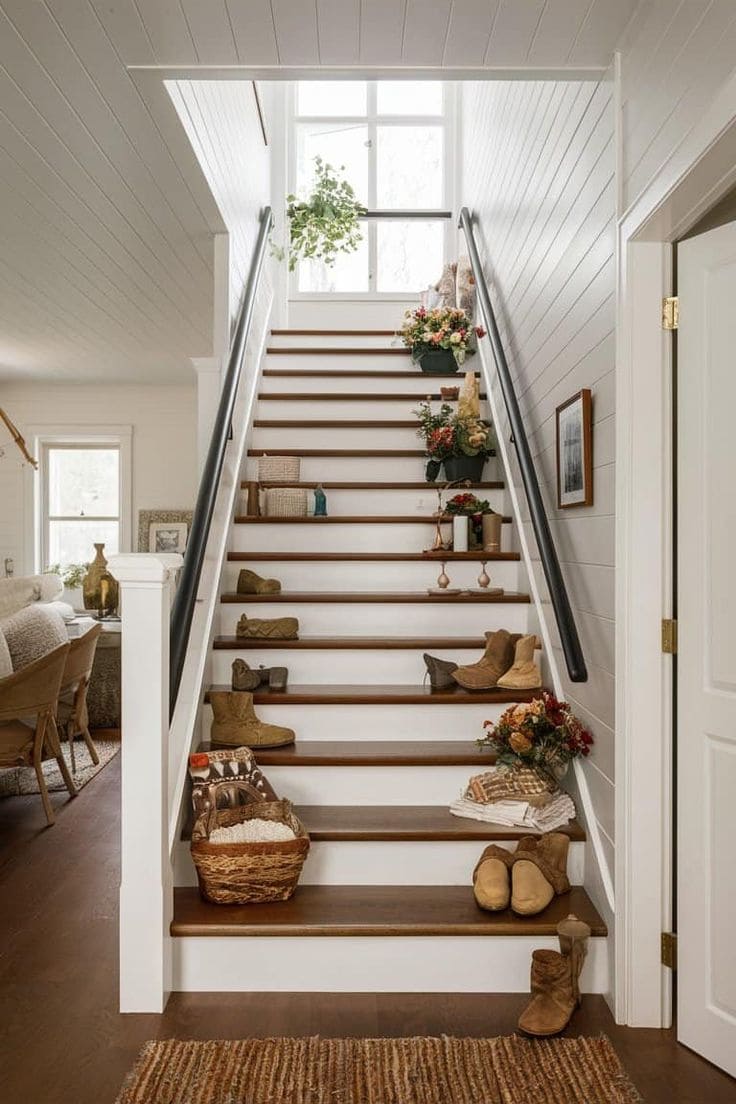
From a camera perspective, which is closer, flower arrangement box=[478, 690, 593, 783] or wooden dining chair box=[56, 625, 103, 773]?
flower arrangement box=[478, 690, 593, 783]

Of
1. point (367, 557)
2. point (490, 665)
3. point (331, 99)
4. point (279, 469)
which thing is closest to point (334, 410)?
point (279, 469)

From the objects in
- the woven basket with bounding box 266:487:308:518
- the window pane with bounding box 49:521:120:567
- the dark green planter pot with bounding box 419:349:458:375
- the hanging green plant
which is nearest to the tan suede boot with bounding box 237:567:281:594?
the woven basket with bounding box 266:487:308:518

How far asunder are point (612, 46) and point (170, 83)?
4.25ft

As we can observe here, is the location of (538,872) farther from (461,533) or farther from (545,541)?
(461,533)

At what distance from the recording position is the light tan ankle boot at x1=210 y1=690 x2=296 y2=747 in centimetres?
281

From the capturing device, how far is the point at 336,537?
12.8 feet

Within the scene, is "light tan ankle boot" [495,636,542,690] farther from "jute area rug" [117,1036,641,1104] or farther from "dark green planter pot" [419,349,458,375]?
"dark green planter pot" [419,349,458,375]

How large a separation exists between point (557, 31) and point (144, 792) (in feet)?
7.37

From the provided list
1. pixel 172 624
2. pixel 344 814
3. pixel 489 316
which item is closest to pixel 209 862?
pixel 344 814

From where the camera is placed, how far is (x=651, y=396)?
214 cm

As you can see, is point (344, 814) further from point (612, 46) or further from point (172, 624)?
point (612, 46)

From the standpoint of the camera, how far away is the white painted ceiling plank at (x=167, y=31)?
6.94ft

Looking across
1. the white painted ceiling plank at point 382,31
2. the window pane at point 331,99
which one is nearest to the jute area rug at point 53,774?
the white painted ceiling plank at point 382,31

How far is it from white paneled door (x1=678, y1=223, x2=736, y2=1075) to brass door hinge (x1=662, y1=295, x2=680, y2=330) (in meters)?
0.02
